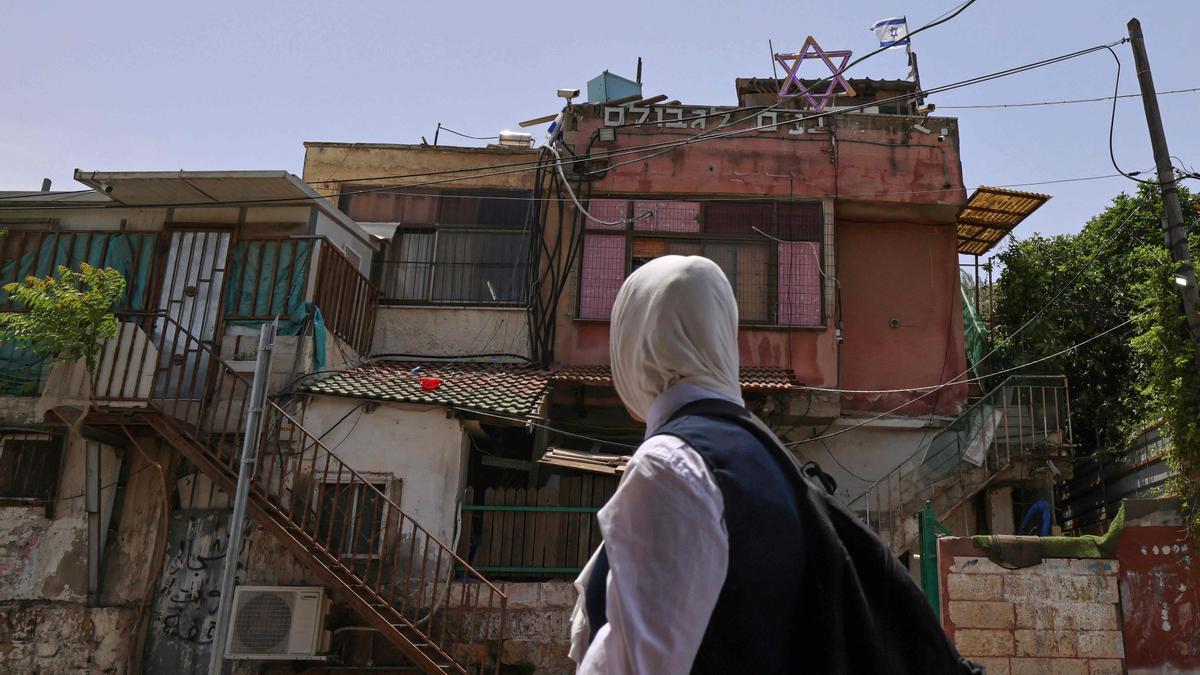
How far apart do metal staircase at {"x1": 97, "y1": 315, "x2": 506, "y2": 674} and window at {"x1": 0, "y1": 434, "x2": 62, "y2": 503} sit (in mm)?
1788

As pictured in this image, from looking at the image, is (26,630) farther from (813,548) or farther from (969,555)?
(813,548)

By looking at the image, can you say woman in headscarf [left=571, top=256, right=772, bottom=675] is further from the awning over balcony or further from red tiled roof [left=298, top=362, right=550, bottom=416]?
the awning over balcony

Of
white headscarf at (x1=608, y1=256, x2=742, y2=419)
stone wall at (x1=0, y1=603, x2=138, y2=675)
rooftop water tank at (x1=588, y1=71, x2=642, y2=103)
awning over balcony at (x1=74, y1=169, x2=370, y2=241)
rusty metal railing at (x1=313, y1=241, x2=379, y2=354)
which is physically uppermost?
rooftop water tank at (x1=588, y1=71, x2=642, y2=103)

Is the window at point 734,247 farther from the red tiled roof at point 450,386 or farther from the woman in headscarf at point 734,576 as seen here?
the woman in headscarf at point 734,576

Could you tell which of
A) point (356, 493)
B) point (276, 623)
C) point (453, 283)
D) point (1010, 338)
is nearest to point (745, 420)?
point (356, 493)

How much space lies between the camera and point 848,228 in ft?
50.2

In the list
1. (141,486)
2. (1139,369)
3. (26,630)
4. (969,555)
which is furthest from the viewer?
(1139,369)

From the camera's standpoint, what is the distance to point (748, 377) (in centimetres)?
1329

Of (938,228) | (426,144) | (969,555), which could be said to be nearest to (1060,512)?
(938,228)

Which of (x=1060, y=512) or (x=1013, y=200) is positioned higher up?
(x=1013, y=200)

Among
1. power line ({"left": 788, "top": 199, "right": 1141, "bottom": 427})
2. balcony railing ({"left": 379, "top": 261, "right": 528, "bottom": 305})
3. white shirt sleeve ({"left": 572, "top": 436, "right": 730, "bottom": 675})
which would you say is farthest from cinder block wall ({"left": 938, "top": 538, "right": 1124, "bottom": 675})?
white shirt sleeve ({"left": 572, "top": 436, "right": 730, "bottom": 675})

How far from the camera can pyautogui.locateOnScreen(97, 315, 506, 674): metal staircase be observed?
10.7 m

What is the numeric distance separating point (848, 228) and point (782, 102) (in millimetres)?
2239

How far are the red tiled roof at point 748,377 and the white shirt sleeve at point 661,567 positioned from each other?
11.4 metres
